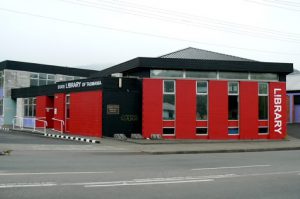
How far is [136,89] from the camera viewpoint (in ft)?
90.2

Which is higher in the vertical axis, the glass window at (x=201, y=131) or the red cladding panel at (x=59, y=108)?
the red cladding panel at (x=59, y=108)

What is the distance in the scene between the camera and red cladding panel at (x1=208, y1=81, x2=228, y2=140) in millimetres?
27703

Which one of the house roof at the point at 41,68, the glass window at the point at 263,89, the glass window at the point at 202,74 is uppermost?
the house roof at the point at 41,68

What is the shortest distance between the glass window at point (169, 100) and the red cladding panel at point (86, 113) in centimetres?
394

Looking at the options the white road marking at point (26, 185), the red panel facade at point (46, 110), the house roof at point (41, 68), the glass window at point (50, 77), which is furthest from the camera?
the glass window at point (50, 77)

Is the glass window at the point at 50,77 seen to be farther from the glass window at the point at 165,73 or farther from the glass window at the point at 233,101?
the glass window at the point at 233,101

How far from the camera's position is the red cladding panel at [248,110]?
2852 centimetres

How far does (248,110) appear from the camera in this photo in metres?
28.7

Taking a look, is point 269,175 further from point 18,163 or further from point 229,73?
point 229,73

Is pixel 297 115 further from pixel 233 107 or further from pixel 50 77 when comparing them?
pixel 50 77

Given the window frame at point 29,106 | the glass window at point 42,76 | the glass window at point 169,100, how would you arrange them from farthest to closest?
the glass window at point 42,76 < the window frame at point 29,106 < the glass window at point 169,100

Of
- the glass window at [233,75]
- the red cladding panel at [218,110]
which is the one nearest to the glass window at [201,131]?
the red cladding panel at [218,110]

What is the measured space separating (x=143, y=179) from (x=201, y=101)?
1726cm

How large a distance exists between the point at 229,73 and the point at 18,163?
17428 mm
